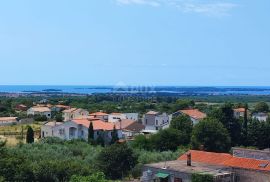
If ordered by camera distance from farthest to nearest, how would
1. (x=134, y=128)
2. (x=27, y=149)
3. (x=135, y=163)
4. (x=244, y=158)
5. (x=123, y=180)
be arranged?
(x=134, y=128) → (x=27, y=149) → (x=135, y=163) → (x=123, y=180) → (x=244, y=158)

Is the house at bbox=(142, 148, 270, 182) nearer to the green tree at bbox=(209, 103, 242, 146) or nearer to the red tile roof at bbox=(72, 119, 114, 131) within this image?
the green tree at bbox=(209, 103, 242, 146)

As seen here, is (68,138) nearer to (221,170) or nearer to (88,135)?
(88,135)

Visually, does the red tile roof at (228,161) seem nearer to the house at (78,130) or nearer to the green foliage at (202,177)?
the green foliage at (202,177)

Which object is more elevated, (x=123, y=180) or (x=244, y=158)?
(x=244, y=158)

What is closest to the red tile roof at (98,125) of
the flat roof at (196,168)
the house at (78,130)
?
the house at (78,130)

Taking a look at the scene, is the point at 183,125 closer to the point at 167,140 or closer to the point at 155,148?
the point at 167,140

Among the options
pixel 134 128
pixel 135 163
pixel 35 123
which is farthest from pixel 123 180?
pixel 35 123

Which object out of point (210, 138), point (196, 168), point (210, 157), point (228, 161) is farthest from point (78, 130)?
point (196, 168)
